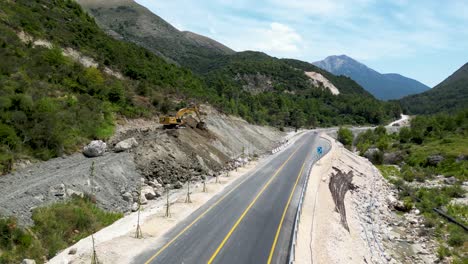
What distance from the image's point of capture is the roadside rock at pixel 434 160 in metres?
67.6

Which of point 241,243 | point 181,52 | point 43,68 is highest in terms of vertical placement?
point 181,52

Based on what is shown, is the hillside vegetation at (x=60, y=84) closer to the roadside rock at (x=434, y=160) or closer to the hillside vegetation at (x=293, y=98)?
the roadside rock at (x=434, y=160)

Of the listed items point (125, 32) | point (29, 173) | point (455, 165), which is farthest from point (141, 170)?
point (125, 32)

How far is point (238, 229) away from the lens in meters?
22.3

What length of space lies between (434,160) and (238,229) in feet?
194

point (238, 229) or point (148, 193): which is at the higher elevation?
point (238, 229)

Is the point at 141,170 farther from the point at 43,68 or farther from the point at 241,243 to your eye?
the point at 43,68

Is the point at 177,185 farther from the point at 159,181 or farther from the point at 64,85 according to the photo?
the point at 64,85

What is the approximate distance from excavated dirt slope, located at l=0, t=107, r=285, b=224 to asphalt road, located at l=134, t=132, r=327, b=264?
21.2ft

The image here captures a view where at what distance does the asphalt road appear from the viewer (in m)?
18.2

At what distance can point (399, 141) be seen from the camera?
94.2m

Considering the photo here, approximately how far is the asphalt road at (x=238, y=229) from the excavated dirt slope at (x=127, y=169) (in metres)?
6.47

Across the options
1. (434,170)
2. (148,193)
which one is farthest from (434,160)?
(148,193)

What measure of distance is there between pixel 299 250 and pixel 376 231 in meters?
16.3
